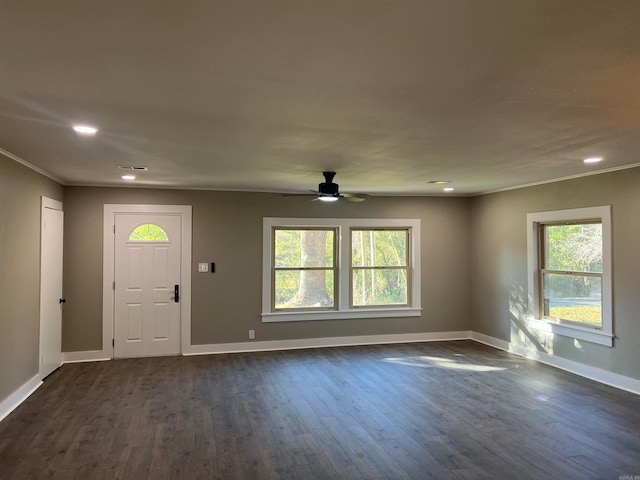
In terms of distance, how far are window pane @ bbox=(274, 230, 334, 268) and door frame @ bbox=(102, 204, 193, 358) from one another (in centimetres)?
134

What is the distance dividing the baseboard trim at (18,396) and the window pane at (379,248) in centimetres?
445

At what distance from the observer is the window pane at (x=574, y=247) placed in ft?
17.0

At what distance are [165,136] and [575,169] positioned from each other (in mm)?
4266

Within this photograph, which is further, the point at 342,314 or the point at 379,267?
the point at 379,267

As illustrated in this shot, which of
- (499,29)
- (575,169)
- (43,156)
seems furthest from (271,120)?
(575,169)

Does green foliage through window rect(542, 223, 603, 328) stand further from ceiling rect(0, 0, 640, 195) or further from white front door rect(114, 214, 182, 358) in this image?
white front door rect(114, 214, 182, 358)

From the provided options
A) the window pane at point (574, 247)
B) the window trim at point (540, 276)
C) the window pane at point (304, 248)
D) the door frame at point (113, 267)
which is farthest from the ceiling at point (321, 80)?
the window pane at point (304, 248)

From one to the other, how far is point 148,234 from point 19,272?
2.02m

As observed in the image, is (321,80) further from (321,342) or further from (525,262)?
(321,342)

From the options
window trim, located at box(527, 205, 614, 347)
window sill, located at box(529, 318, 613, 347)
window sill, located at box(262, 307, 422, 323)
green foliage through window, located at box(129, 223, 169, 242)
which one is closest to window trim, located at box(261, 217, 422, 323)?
window sill, located at box(262, 307, 422, 323)

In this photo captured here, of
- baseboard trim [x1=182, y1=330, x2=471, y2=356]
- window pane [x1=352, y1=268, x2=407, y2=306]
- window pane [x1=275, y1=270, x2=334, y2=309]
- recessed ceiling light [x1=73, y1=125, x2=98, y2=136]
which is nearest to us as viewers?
recessed ceiling light [x1=73, y1=125, x2=98, y2=136]

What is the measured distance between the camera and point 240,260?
655 cm

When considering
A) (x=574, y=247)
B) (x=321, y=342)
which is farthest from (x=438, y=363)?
(x=574, y=247)

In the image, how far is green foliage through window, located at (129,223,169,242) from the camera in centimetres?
621
